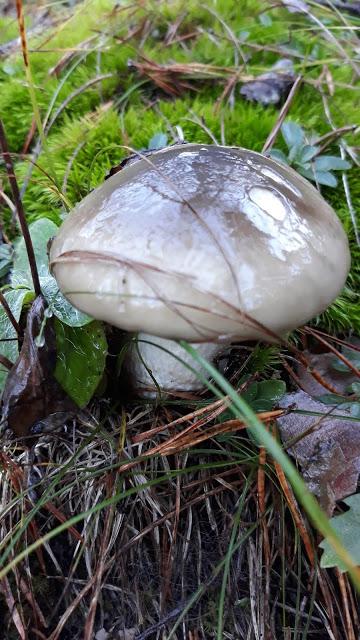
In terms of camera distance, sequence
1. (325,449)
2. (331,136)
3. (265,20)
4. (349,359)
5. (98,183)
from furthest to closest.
Result: (265,20) → (331,136) → (98,183) → (349,359) → (325,449)

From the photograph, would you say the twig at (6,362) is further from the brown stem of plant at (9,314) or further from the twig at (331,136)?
the twig at (331,136)

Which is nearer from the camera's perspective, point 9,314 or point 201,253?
point 201,253

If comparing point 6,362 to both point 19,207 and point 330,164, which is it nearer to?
point 19,207

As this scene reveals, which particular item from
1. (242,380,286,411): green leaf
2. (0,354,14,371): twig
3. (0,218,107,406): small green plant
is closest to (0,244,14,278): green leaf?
(0,218,107,406): small green plant

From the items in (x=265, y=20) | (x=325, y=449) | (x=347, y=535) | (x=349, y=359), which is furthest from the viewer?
(x=265, y=20)

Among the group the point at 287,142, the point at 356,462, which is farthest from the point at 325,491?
the point at 287,142

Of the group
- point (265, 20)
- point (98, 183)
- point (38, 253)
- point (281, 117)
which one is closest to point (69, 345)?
point (38, 253)

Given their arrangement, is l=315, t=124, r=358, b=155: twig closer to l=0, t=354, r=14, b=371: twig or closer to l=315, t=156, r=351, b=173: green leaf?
l=315, t=156, r=351, b=173: green leaf
